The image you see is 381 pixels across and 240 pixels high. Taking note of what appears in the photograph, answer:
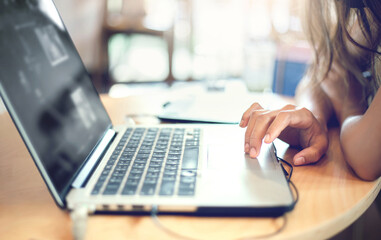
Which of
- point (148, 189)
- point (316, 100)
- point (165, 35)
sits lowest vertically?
point (165, 35)

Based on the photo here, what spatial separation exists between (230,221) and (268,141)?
0.56 feet

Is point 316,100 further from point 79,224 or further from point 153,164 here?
point 79,224

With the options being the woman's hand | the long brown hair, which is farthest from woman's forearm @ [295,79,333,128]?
the woman's hand

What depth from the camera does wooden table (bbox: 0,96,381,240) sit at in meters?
0.38

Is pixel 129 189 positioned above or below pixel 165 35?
above

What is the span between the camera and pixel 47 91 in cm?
48

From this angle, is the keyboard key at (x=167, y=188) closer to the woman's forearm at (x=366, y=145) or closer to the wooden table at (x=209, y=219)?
the wooden table at (x=209, y=219)

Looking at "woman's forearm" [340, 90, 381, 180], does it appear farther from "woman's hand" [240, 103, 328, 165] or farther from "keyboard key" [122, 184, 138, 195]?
"keyboard key" [122, 184, 138, 195]

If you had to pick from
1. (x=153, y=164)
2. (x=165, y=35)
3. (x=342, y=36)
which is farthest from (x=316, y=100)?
(x=165, y=35)

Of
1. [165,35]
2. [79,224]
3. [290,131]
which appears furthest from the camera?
[165,35]

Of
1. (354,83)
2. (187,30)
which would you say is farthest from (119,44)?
(354,83)

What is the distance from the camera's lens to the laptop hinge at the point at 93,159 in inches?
17.5

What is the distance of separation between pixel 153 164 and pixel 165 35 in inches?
115

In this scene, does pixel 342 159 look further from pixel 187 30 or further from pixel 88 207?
pixel 187 30
